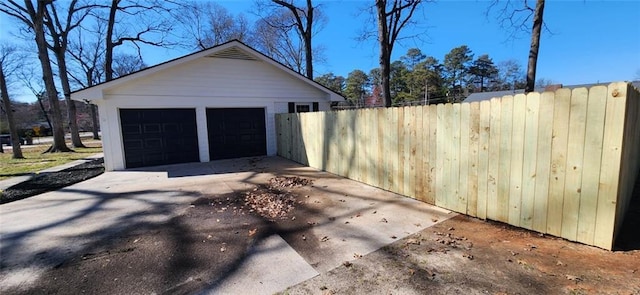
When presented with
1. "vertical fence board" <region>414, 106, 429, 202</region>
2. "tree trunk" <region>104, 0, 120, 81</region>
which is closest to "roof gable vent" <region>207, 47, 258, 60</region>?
"vertical fence board" <region>414, 106, 429, 202</region>

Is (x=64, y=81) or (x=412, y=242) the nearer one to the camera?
(x=412, y=242)

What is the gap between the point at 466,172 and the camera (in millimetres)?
3863

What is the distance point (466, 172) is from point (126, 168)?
31.2 feet

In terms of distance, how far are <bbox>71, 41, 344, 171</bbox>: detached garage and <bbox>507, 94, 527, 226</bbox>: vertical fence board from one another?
8.37 m

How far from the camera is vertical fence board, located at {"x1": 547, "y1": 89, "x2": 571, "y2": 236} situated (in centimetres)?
289

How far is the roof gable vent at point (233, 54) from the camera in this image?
9.50 metres

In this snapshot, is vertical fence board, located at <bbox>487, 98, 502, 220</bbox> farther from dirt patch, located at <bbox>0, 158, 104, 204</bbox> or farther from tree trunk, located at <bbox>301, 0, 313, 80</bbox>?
Result: tree trunk, located at <bbox>301, 0, 313, 80</bbox>

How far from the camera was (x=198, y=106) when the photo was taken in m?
9.37

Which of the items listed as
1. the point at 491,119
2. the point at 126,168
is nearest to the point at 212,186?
the point at 126,168

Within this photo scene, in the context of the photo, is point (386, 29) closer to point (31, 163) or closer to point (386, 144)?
point (386, 144)

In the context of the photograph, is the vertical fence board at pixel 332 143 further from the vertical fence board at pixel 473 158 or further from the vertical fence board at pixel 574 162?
the vertical fence board at pixel 574 162

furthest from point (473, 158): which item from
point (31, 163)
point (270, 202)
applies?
point (31, 163)

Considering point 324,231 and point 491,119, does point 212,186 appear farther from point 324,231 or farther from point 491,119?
point 491,119

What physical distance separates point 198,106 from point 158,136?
161 cm
